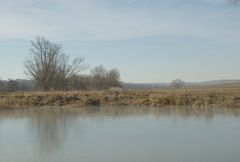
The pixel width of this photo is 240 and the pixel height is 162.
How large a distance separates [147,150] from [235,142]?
2.50 metres

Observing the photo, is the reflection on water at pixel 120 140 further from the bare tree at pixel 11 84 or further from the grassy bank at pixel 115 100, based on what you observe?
the bare tree at pixel 11 84

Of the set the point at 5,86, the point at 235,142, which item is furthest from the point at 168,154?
the point at 5,86

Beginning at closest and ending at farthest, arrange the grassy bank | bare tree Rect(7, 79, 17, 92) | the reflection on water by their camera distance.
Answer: the reflection on water → the grassy bank → bare tree Rect(7, 79, 17, 92)

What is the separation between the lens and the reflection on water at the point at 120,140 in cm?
978

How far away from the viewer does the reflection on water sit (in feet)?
32.1

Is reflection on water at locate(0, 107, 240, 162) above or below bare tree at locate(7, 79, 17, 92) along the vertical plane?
below

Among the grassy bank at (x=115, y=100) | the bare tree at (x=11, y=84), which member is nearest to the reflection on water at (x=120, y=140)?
the grassy bank at (x=115, y=100)

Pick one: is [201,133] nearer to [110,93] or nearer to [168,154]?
[168,154]

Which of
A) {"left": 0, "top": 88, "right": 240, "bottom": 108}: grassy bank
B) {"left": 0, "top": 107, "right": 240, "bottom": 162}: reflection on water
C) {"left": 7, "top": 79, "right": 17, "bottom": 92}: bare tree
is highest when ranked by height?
{"left": 7, "top": 79, "right": 17, "bottom": 92}: bare tree

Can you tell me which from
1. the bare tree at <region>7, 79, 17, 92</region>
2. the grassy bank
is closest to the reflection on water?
the grassy bank

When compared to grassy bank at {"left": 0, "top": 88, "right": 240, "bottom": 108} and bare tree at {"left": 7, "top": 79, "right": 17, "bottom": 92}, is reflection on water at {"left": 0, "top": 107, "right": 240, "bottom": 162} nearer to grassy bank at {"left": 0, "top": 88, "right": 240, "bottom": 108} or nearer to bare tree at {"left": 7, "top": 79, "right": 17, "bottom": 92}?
grassy bank at {"left": 0, "top": 88, "right": 240, "bottom": 108}

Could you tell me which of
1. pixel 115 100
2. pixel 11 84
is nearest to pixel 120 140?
pixel 115 100

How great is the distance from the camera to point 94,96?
29297mm

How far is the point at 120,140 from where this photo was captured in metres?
12.1
